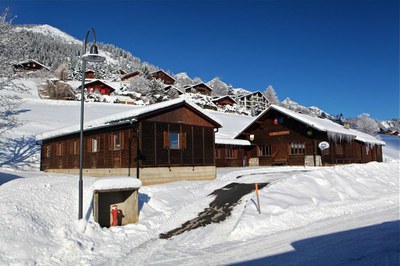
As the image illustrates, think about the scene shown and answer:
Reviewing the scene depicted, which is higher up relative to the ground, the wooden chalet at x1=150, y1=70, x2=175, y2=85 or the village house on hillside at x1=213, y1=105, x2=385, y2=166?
the wooden chalet at x1=150, y1=70, x2=175, y2=85

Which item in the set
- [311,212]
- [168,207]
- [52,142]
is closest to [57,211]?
[168,207]

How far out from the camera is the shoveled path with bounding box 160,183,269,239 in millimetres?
12225

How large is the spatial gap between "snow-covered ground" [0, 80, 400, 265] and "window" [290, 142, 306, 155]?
14322 mm

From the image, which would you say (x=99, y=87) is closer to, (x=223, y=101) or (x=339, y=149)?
(x=223, y=101)

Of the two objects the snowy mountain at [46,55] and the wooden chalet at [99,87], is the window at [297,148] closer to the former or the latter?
the snowy mountain at [46,55]

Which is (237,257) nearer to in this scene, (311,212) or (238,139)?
(311,212)

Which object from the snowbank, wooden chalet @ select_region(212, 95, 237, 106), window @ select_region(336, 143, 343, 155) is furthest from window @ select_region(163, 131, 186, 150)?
wooden chalet @ select_region(212, 95, 237, 106)

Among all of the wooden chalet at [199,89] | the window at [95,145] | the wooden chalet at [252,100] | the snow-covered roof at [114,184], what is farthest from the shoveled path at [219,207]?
the wooden chalet at [199,89]

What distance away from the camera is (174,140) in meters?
21.6

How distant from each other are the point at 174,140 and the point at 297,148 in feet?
53.1

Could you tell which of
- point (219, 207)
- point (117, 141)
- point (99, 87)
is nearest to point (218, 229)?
point (219, 207)

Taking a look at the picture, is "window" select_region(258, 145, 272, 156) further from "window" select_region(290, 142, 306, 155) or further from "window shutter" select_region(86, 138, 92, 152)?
"window shutter" select_region(86, 138, 92, 152)

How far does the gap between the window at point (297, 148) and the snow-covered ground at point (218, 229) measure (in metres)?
14.3

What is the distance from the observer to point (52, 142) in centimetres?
2977
